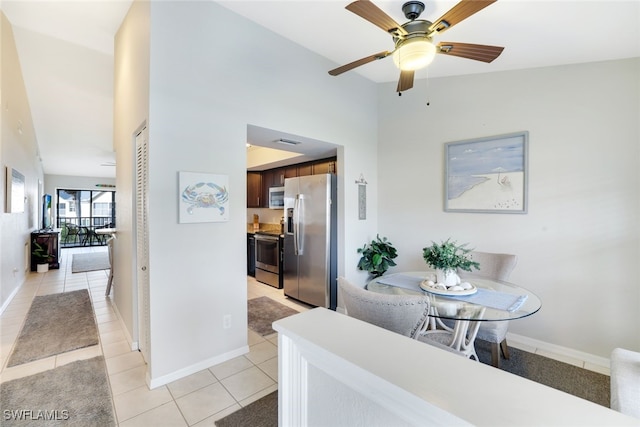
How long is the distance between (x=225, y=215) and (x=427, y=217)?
2.42 m

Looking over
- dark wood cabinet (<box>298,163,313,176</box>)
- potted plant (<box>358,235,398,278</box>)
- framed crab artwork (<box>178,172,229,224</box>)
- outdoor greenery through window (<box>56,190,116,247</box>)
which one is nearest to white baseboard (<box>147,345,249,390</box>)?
framed crab artwork (<box>178,172,229,224</box>)

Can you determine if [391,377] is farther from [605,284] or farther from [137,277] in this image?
[605,284]

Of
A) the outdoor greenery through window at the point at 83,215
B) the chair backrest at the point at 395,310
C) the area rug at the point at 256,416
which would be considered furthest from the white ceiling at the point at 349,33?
the outdoor greenery through window at the point at 83,215

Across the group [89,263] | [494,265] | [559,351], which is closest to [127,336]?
[494,265]

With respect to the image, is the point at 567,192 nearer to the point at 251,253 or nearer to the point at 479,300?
the point at 479,300

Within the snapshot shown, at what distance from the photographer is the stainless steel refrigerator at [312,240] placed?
369cm

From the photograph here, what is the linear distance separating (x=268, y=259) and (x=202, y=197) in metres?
2.76

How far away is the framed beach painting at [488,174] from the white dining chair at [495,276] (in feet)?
2.01

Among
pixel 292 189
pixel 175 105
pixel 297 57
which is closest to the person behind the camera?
pixel 175 105

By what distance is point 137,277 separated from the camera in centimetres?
271

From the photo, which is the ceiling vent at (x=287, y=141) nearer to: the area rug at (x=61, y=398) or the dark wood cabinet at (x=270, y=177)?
the dark wood cabinet at (x=270, y=177)

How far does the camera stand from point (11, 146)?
422cm

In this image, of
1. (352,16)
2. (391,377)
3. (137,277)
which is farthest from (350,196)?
(391,377)

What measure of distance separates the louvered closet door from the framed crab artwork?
28cm
